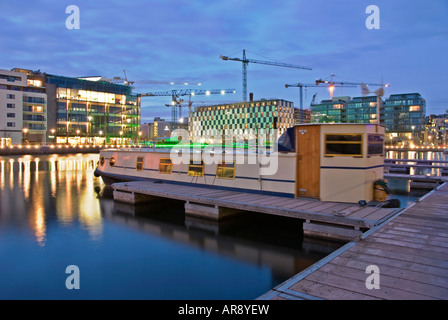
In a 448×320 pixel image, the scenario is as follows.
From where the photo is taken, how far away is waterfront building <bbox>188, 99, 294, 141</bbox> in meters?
151

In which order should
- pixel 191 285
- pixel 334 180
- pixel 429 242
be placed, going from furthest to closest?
pixel 334 180 < pixel 191 285 < pixel 429 242

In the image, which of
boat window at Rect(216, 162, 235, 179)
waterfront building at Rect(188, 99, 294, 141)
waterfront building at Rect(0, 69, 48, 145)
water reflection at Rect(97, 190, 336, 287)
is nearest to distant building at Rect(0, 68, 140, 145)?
waterfront building at Rect(0, 69, 48, 145)

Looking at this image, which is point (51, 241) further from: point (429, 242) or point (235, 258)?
point (429, 242)

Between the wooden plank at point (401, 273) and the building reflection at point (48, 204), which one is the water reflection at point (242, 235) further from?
the wooden plank at point (401, 273)

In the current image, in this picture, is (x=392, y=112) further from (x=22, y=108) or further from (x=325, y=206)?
(x=325, y=206)

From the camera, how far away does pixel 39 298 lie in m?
7.35

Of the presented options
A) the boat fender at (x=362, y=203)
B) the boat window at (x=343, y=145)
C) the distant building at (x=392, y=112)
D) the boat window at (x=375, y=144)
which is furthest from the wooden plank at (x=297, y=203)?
the distant building at (x=392, y=112)

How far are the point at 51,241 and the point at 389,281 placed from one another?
407 inches

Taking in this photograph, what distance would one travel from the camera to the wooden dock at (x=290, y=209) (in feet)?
31.2

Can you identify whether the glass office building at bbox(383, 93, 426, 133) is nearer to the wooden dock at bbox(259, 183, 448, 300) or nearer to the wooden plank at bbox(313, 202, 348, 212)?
the wooden plank at bbox(313, 202, 348, 212)

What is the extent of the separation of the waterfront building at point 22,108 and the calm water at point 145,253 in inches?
3069

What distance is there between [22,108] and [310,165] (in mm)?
92406

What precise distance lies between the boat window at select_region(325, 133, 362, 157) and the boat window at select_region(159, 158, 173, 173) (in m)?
8.80
